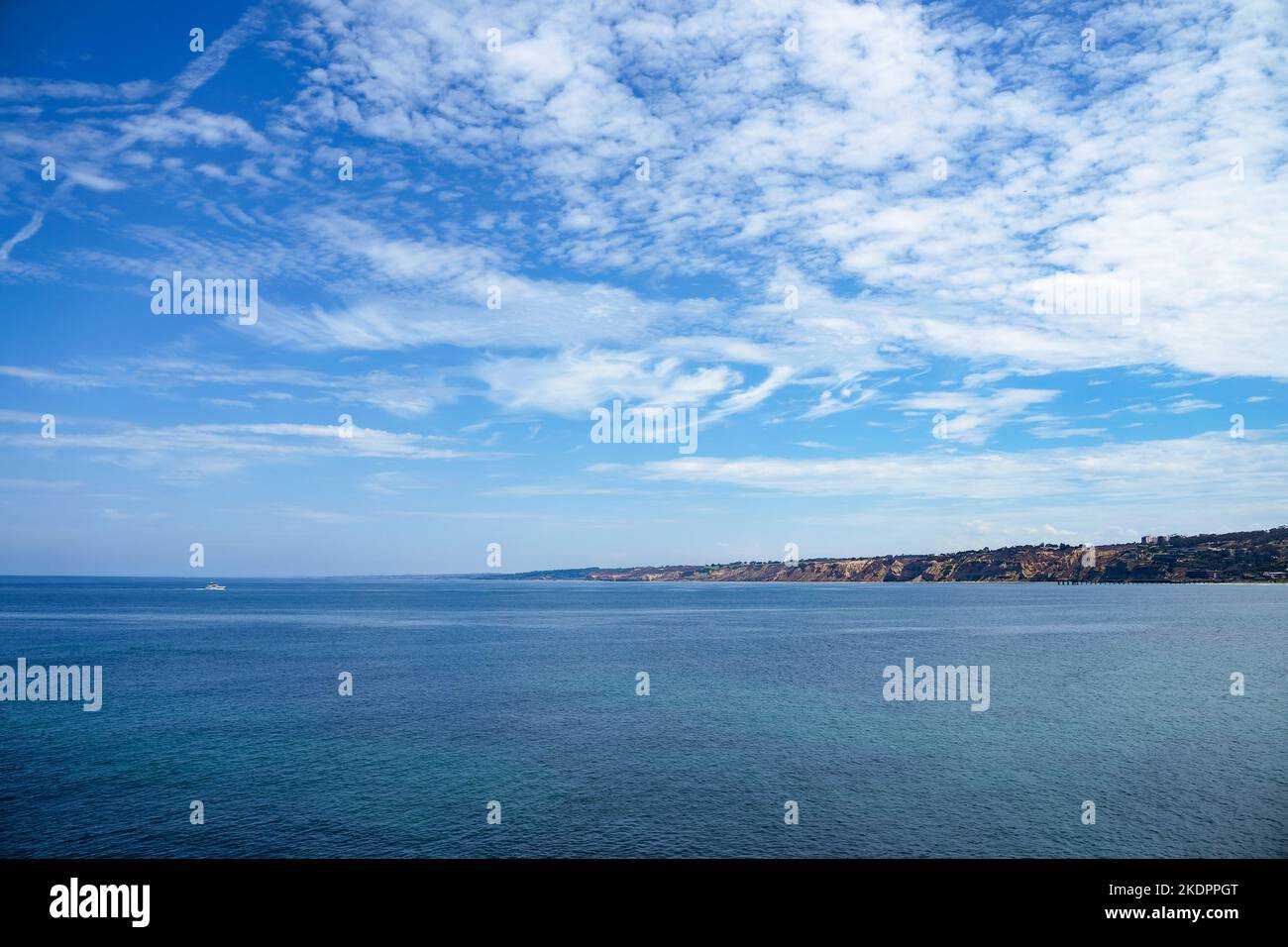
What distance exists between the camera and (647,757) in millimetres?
45188

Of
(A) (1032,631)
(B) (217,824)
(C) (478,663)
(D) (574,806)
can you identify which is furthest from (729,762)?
(A) (1032,631)

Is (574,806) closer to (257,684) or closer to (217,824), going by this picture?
(217,824)

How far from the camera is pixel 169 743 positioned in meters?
49.6

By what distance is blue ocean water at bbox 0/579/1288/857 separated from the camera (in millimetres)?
32906

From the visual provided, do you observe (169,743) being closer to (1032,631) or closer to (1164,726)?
(1164,726)

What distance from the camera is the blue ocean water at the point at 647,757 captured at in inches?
1296

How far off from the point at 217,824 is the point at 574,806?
654 inches
